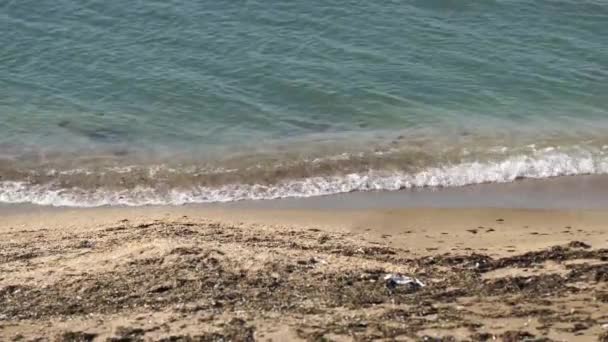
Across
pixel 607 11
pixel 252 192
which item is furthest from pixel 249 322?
pixel 607 11

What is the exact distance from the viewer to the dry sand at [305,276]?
10594 mm

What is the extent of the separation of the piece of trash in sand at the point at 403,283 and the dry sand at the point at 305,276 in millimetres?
44

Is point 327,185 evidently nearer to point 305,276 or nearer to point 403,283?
point 305,276

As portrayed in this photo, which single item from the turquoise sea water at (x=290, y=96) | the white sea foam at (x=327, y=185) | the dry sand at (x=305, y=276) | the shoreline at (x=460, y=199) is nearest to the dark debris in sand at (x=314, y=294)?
the dry sand at (x=305, y=276)

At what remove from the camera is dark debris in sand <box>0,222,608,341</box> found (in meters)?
10.5

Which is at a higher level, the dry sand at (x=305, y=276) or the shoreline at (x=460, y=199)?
the shoreline at (x=460, y=199)

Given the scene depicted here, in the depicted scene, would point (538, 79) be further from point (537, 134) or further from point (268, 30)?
point (268, 30)

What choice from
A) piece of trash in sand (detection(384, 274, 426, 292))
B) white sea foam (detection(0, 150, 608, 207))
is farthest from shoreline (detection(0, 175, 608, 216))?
piece of trash in sand (detection(384, 274, 426, 292))

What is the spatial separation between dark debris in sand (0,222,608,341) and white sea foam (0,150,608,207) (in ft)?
9.35

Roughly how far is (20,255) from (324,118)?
7.84 meters

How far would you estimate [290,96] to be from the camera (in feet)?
64.8

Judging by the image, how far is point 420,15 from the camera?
23.0 m

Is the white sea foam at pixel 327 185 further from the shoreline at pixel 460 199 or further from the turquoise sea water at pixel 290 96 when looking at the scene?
the shoreline at pixel 460 199

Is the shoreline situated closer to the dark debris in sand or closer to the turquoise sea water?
the turquoise sea water
